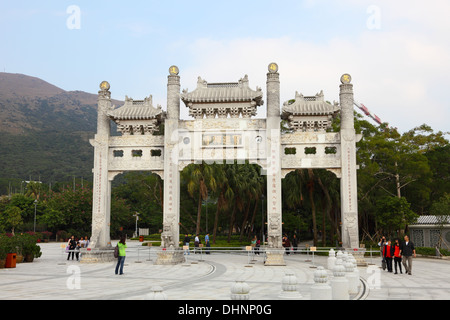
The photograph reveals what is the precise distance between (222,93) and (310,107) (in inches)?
159

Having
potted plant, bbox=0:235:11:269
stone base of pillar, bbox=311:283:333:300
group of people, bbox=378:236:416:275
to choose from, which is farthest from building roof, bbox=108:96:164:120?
stone base of pillar, bbox=311:283:333:300

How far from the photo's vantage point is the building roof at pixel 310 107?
59.9 feet

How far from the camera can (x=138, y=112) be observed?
761 inches

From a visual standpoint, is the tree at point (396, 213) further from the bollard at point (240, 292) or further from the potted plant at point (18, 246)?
the bollard at point (240, 292)

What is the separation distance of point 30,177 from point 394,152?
72.8 metres

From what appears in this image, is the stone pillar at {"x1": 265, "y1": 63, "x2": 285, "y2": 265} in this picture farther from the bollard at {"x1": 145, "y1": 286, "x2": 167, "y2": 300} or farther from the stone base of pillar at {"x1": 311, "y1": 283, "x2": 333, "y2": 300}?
the bollard at {"x1": 145, "y1": 286, "x2": 167, "y2": 300}

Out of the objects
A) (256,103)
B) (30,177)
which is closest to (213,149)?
(256,103)

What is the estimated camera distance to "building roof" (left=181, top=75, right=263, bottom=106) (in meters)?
18.6

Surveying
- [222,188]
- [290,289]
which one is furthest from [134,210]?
[290,289]

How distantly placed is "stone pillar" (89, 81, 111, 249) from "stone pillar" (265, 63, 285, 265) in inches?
292

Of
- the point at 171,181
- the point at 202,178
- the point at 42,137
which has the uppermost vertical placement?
the point at 42,137

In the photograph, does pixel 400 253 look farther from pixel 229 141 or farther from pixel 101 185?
pixel 101 185
